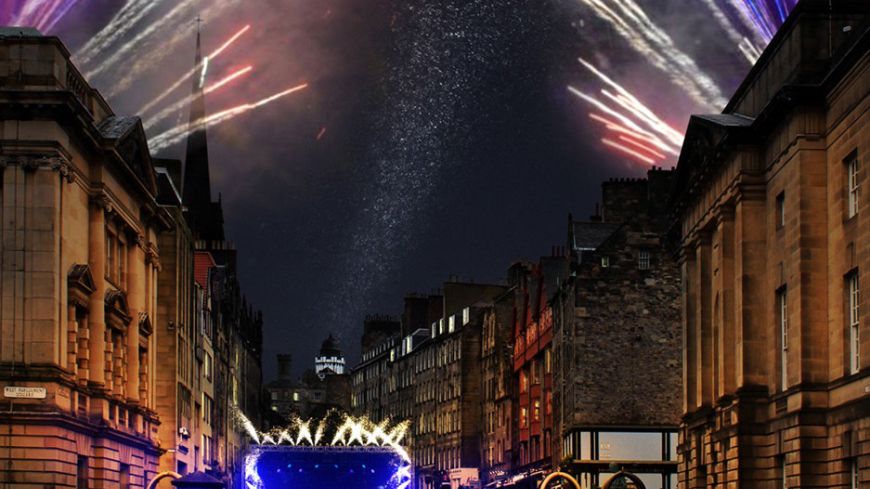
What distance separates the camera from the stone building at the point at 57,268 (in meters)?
43.2

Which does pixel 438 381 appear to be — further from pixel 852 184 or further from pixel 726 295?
pixel 852 184

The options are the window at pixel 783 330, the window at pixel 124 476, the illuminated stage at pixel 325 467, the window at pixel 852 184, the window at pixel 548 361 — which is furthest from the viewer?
the window at pixel 548 361

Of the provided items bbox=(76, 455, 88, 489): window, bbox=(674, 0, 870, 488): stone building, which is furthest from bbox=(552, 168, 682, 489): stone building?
bbox=(76, 455, 88, 489): window

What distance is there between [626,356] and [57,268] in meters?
41.9

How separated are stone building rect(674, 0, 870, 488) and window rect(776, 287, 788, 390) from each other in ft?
0.21

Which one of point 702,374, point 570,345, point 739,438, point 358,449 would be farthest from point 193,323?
point 739,438

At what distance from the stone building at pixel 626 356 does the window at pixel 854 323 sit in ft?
128

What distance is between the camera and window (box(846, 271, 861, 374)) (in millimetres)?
39750

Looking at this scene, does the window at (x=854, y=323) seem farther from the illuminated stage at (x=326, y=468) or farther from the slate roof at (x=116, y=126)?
the illuminated stage at (x=326, y=468)

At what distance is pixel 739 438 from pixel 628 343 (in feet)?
109

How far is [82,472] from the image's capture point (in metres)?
48.6

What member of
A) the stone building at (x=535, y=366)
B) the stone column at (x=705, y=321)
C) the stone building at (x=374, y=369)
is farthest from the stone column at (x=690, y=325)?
the stone building at (x=374, y=369)

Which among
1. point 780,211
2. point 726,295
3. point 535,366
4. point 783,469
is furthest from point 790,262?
point 535,366

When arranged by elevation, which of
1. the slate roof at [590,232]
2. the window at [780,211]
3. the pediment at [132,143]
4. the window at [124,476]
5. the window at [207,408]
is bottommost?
the window at [124,476]
